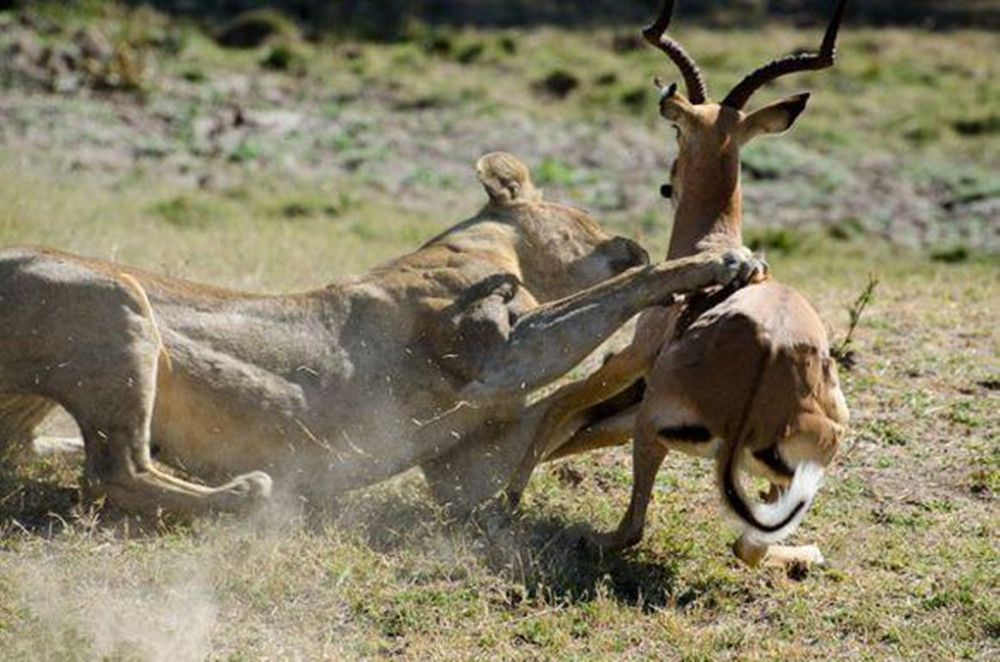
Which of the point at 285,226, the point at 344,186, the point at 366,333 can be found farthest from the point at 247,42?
the point at 366,333

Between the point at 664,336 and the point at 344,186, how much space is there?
8072 mm

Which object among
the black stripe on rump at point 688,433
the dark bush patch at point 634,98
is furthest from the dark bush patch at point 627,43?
the black stripe on rump at point 688,433

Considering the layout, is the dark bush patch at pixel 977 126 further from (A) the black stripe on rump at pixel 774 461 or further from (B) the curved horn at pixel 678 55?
(A) the black stripe on rump at pixel 774 461

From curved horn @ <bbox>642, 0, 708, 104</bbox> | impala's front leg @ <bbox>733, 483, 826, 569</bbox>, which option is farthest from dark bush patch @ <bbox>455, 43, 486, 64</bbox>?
impala's front leg @ <bbox>733, 483, 826, 569</bbox>

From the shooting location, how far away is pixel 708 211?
7.54 metres

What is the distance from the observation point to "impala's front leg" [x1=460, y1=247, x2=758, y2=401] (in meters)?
6.96

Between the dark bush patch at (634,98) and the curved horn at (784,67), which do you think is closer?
the curved horn at (784,67)

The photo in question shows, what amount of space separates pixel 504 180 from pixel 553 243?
0.37m

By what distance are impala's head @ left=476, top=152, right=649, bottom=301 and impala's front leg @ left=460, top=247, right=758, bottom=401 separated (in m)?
0.58

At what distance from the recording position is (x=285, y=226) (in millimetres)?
13141

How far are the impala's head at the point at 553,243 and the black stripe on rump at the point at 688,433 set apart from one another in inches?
56.7

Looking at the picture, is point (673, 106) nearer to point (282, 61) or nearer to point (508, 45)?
point (282, 61)

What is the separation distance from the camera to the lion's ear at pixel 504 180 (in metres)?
7.76

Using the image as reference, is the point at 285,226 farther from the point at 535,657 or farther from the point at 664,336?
the point at 535,657
